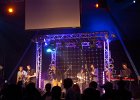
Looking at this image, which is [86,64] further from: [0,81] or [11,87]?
[11,87]

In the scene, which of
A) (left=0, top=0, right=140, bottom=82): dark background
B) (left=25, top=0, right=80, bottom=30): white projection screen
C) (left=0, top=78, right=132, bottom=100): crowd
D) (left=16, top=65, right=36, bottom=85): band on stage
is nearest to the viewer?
(left=0, top=78, right=132, bottom=100): crowd

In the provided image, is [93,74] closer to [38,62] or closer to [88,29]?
[88,29]

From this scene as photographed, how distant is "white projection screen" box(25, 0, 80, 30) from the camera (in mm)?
13227

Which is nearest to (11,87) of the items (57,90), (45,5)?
(57,90)

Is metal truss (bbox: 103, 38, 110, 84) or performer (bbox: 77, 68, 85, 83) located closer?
metal truss (bbox: 103, 38, 110, 84)

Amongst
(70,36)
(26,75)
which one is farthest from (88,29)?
(26,75)

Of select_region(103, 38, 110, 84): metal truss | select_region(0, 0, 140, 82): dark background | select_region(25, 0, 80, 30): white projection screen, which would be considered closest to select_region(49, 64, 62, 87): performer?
select_region(0, 0, 140, 82): dark background

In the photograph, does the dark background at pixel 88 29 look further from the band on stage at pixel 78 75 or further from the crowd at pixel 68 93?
the crowd at pixel 68 93

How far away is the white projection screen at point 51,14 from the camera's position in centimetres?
1323

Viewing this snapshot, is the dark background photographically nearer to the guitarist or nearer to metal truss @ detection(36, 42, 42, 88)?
metal truss @ detection(36, 42, 42, 88)

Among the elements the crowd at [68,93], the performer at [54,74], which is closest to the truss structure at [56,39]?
the performer at [54,74]

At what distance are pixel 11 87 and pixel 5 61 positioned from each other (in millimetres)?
13187

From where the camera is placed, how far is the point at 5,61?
16.9 meters

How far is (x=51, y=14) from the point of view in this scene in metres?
13.5
